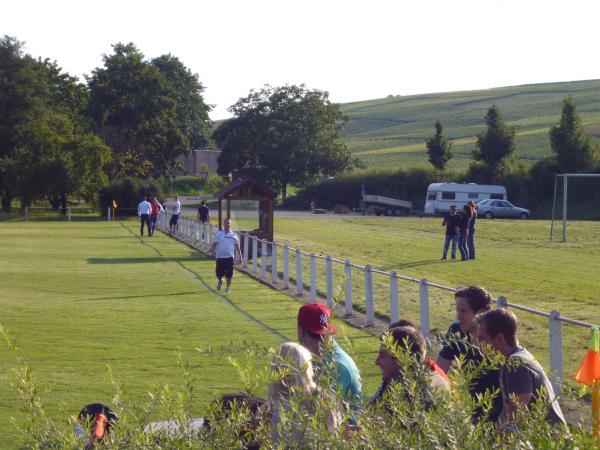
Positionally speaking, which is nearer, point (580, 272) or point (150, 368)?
point (150, 368)

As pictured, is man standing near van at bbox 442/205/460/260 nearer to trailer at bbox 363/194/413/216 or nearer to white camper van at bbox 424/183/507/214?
white camper van at bbox 424/183/507/214

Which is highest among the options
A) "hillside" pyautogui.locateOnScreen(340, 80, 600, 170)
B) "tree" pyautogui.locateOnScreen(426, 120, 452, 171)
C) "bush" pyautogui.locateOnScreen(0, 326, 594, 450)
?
"hillside" pyautogui.locateOnScreen(340, 80, 600, 170)

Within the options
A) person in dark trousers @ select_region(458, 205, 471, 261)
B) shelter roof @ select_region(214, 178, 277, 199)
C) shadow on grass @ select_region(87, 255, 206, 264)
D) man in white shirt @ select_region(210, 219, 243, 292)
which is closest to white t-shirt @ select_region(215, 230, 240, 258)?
man in white shirt @ select_region(210, 219, 243, 292)

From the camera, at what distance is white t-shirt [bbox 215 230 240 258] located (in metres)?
20.4

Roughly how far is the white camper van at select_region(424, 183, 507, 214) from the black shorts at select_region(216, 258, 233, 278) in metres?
53.0

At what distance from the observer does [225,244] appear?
20656 mm

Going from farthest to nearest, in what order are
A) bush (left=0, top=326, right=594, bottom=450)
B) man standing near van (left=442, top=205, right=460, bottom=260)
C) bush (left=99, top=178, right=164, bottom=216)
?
bush (left=99, top=178, right=164, bottom=216), man standing near van (left=442, top=205, right=460, bottom=260), bush (left=0, top=326, right=594, bottom=450)

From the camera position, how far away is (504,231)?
47156 mm

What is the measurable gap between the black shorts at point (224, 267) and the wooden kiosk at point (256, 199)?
30.3 ft

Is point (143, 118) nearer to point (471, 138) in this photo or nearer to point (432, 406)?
point (471, 138)

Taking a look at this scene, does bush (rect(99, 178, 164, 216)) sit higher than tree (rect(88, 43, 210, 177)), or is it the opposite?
tree (rect(88, 43, 210, 177))

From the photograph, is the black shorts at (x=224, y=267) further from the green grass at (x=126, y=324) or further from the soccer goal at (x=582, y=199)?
the soccer goal at (x=582, y=199)

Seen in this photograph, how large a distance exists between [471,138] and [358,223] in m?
64.3

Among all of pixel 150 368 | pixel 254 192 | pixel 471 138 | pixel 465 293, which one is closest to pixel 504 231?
pixel 254 192
